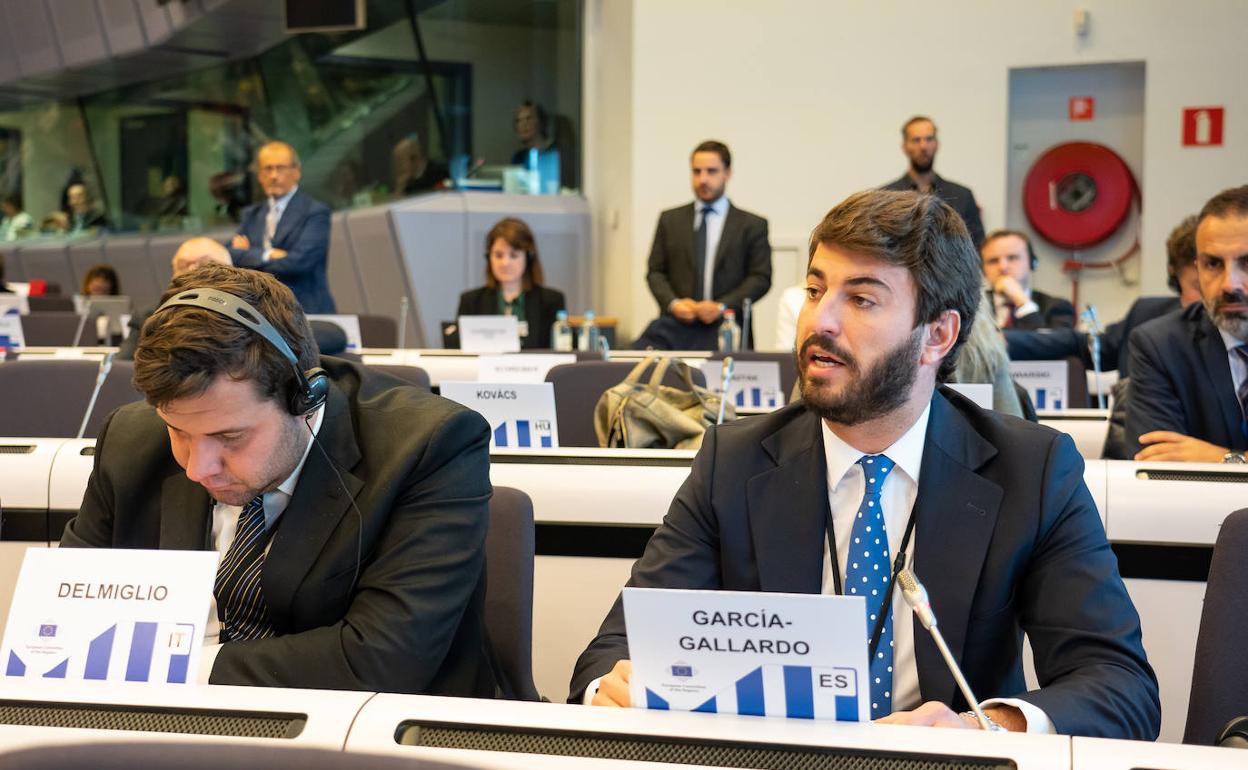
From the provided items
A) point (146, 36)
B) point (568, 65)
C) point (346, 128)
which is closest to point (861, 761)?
point (568, 65)

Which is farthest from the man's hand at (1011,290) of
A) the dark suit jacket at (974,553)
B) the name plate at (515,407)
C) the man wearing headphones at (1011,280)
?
the dark suit jacket at (974,553)

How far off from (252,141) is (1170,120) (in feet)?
30.1

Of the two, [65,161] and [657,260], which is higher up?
[65,161]

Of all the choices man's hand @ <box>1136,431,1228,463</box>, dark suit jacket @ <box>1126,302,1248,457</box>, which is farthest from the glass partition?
man's hand @ <box>1136,431,1228,463</box>

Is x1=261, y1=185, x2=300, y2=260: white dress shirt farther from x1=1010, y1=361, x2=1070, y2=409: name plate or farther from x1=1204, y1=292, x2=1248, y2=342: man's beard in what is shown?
x1=1204, y1=292, x2=1248, y2=342: man's beard

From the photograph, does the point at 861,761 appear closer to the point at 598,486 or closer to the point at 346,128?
the point at 598,486

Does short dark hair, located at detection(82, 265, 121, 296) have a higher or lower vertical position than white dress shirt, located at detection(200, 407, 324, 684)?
higher

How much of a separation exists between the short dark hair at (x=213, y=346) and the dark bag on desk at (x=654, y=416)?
1.43m

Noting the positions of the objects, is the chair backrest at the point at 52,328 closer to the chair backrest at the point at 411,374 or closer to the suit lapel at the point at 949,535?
the chair backrest at the point at 411,374

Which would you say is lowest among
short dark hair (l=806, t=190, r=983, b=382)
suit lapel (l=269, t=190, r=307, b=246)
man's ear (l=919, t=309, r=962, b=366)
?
man's ear (l=919, t=309, r=962, b=366)

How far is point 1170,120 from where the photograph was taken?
8.71 metres

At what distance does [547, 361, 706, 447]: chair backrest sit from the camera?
385 cm

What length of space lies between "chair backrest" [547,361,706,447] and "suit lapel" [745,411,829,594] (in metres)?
2.01

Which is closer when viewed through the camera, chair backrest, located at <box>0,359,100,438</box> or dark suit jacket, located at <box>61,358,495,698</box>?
dark suit jacket, located at <box>61,358,495,698</box>
